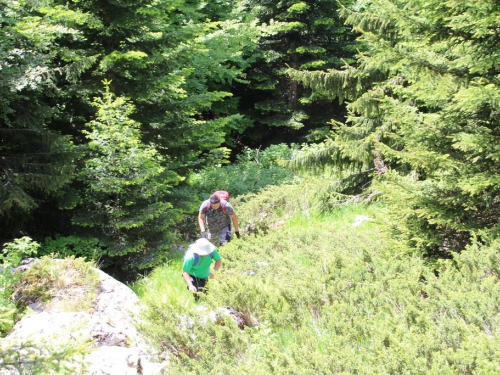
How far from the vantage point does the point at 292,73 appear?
32.6ft

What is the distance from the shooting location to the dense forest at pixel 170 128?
4.95 metres

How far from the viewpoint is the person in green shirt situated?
6.56 metres

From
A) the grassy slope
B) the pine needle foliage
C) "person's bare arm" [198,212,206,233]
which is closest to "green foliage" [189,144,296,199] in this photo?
"person's bare arm" [198,212,206,233]

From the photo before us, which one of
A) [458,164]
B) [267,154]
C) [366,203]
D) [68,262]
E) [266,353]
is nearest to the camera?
[266,353]

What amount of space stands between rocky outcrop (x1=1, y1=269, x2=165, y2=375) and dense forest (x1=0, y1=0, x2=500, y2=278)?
72.8 inches

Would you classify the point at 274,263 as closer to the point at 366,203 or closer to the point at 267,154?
the point at 366,203

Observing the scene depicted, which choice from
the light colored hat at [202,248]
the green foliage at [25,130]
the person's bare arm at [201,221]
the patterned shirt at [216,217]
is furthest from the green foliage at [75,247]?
the light colored hat at [202,248]

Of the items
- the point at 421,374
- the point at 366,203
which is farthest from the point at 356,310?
the point at 366,203

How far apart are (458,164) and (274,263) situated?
3025 mm

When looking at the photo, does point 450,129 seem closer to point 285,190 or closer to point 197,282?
point 197,282

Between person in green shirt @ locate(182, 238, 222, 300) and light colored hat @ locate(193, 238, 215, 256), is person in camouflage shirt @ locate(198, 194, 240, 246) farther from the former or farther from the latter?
light colored hat @ locate(193, 238, 215, 256)

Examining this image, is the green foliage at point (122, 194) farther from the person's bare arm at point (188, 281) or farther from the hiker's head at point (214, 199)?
the person's bare arm at point (188, 281)

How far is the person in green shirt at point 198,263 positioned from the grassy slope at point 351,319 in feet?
1.45

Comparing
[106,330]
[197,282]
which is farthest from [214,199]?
[106,330]
